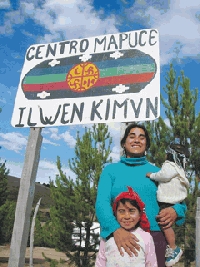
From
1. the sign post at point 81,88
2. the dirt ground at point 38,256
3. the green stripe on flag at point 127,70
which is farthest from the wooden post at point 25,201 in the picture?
the dirt ground at point 38,256

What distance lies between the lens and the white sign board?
2.95 meters

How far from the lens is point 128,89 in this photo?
9.84ft

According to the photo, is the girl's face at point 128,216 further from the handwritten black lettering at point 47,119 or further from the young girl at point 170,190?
the handwritten black lettering at point 47,119

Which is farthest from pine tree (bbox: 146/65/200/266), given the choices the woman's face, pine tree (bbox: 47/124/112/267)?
the woman's face

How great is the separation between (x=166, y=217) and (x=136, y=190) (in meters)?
0.23

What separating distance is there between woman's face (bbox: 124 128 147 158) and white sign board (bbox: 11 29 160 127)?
2.86 feet

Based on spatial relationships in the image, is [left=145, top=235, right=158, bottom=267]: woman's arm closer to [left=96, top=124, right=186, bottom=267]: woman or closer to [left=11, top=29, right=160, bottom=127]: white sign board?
[left=96, top=124, right=186, bottom=267]: woman

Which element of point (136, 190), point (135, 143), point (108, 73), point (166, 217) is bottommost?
point (166, 217)

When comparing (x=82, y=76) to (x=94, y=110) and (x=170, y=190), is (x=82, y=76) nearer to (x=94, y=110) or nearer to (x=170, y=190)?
(x=94, y=110)

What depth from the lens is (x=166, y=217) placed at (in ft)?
5.60

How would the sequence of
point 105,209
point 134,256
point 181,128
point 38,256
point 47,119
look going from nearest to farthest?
point 134,256
point 105,209
point 47,119
point 181,128
point 38,256

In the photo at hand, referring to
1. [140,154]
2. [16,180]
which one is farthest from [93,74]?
[16,180]

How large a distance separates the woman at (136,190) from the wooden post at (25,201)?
1.57 metres

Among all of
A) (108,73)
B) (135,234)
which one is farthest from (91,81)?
(135,234)
